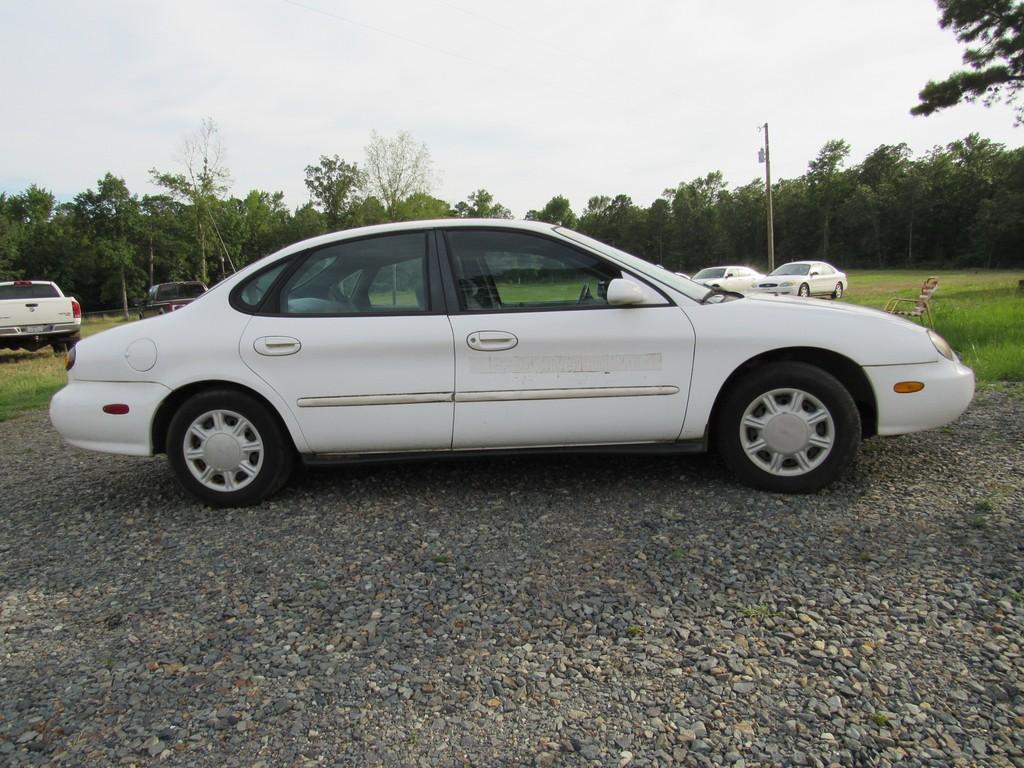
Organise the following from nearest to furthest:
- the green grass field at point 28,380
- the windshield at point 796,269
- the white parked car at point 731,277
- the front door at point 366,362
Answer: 1. the front door at point 366,362
2. the green grass field at point 28,380
3. the windshield at point 796,269
4. the white parked car at point 731,277

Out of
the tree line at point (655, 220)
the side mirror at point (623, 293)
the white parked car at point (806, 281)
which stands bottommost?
the side mirror at point (623, 293)

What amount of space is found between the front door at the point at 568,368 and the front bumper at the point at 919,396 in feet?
3.39

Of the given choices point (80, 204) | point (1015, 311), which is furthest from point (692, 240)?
point (1015, 311)

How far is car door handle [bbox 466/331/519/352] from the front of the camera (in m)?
3.54

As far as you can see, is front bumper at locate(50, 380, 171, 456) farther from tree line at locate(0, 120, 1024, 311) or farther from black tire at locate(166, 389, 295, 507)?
tree line at locate(0, 120, 1024, 311)

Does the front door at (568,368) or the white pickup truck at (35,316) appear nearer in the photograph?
the front door at (568,368)

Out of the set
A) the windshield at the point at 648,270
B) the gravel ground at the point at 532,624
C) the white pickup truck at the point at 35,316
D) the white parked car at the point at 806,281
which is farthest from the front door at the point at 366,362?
the white parked car at the point at 806,281

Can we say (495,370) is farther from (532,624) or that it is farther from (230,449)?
(230,449)

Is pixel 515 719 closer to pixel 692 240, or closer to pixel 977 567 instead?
pixel 977 567

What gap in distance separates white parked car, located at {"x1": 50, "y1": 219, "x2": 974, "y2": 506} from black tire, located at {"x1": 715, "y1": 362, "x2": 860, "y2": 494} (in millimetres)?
10

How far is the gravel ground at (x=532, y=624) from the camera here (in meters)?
1.89

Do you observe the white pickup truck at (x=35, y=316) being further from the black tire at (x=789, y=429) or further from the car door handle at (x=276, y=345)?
the black tire at (x=789, y=429)

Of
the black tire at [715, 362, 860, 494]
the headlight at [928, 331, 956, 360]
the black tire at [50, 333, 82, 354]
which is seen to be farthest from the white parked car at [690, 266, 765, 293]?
the black tire at [715, 362, 860, 494]

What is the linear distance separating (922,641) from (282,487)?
333cm
